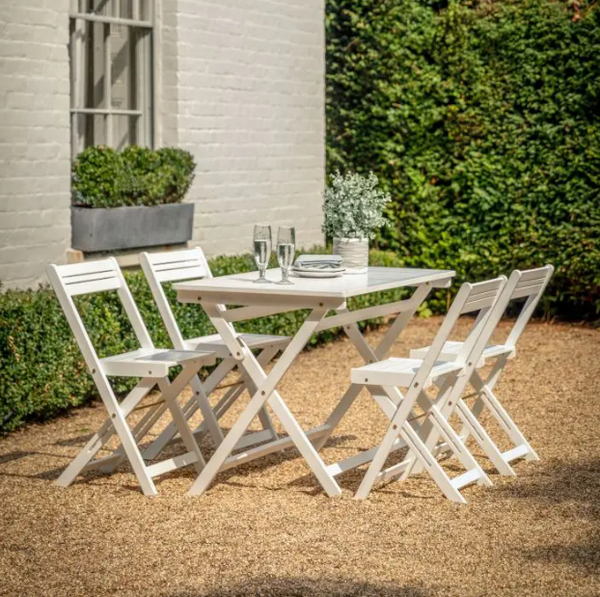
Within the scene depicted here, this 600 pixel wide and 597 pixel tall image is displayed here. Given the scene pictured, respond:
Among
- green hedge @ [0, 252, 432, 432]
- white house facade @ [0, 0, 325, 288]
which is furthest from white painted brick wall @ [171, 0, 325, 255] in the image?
green hedge @ [0, 252, 432, 432]

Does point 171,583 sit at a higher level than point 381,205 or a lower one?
lower

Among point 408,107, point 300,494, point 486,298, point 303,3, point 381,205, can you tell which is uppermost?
point 303,3

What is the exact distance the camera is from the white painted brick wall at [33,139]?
24.0 feet

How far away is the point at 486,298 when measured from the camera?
525cm

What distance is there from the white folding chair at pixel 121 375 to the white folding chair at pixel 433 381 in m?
0.86

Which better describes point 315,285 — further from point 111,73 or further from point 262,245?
point 111,73

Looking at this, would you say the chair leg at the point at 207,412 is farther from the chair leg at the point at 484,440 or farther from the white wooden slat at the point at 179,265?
the chair leg at the point at 484,440

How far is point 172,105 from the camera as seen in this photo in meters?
8.72

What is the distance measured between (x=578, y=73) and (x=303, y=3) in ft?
8.20


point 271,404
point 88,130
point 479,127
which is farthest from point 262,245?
point 479,127

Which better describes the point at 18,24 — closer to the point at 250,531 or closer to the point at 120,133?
the point at 120,133

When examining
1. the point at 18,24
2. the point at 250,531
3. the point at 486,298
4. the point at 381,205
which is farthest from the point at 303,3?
the point at 250,531

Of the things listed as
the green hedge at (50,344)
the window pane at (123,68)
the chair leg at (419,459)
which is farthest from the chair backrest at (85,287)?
the window pane at (123,68)

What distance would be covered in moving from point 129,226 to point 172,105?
1.25 metres
